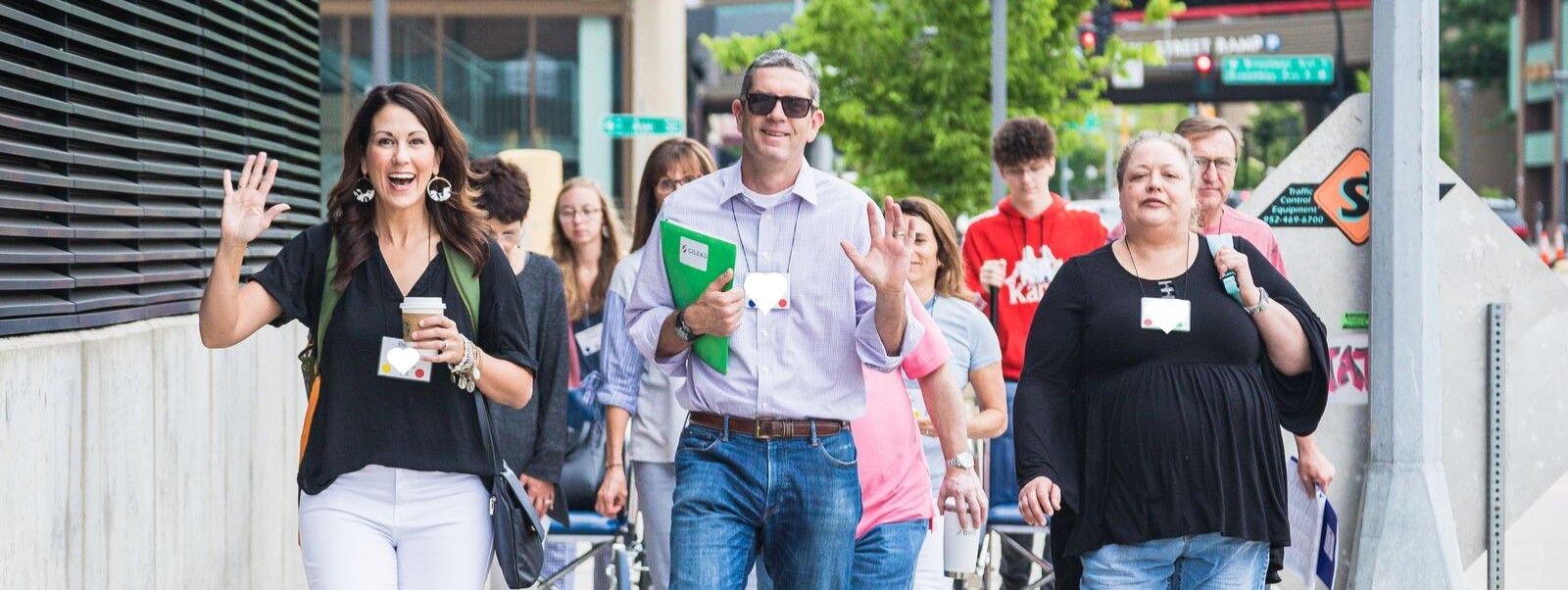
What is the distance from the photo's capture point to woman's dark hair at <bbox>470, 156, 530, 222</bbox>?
6797mm

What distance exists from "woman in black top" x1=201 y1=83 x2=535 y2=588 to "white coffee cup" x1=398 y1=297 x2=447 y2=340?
18mm

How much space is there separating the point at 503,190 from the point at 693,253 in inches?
94.1

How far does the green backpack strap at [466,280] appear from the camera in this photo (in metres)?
4.46

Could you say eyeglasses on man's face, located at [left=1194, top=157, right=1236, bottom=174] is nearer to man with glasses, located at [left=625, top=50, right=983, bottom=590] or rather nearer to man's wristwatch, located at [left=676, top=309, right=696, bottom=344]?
man with glasses, located at [left=625, top=50, right=983, bottom=590]

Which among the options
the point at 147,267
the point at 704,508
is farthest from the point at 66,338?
the point at 704,508

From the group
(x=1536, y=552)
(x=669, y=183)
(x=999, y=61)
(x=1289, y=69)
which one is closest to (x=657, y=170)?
(x=669, y=183)

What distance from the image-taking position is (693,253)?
461 centimetres

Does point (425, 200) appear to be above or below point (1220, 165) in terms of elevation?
below

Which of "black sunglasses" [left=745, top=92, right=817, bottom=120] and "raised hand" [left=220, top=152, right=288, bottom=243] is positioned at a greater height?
"black sunglasses" [left=745, top=92, right=817, bottom=120]

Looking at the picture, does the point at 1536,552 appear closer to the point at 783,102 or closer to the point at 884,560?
the point at 884,560

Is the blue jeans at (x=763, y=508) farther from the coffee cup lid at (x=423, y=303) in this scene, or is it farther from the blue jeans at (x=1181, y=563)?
the coffee cup lid at (x=423, y=303)

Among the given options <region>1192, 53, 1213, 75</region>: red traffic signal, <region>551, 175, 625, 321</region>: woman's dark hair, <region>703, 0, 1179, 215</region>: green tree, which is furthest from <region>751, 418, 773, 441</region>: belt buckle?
<region>1192, 53, 1213, 75</region>: red traffic signal

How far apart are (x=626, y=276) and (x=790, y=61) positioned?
1.84 metres

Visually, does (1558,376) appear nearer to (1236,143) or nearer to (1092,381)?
(1236,143)
